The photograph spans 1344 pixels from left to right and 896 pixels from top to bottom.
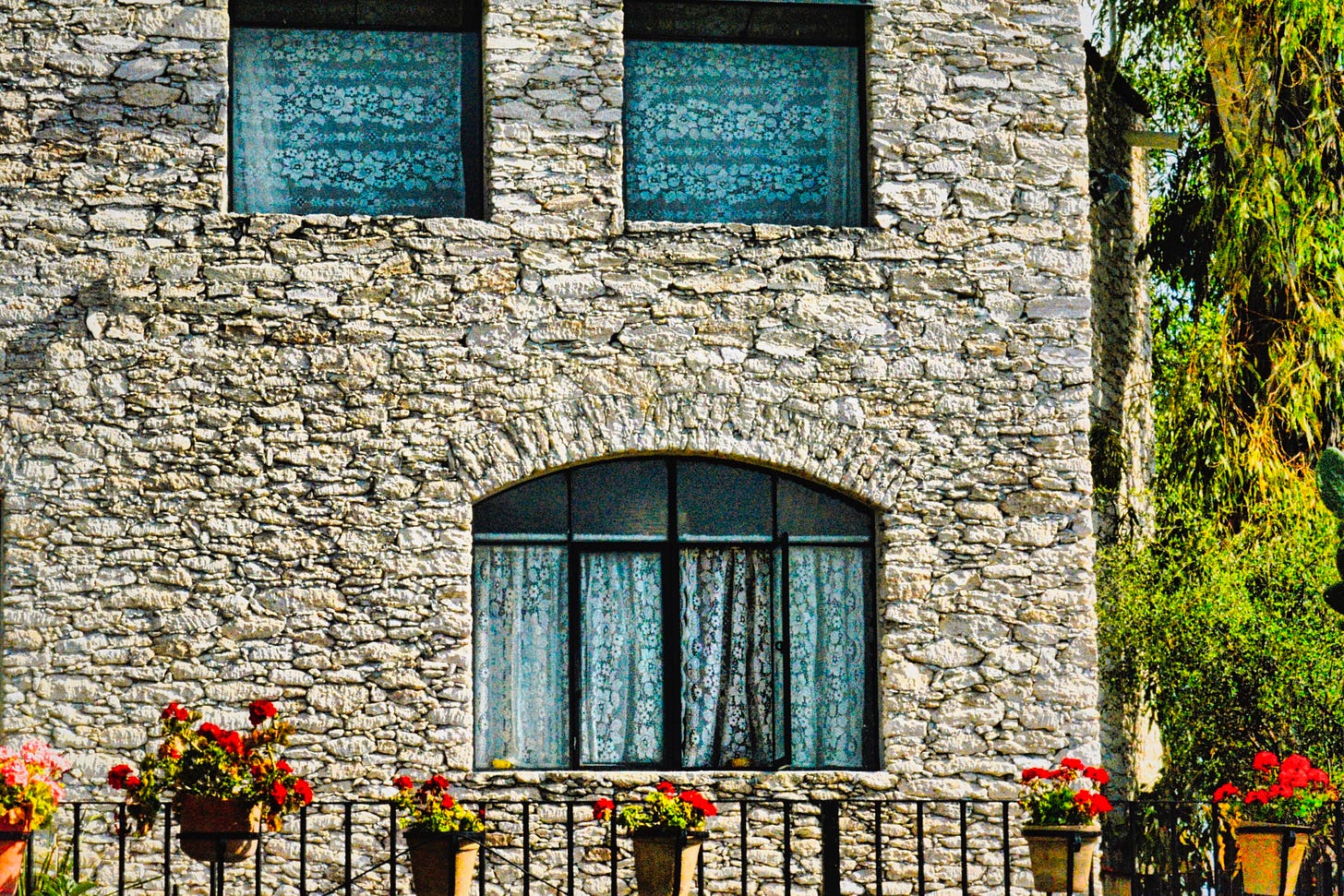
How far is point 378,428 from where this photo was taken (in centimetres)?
984

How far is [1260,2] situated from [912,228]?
4234mm

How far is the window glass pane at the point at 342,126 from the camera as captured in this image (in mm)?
10148

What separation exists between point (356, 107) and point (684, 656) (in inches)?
146

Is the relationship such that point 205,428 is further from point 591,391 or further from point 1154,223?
point 1154,223

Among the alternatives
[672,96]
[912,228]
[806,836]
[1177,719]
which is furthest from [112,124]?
[1177,719]

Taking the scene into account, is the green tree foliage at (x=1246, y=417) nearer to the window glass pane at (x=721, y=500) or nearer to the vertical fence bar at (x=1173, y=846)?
the window glass pane at (x=721, y=500)

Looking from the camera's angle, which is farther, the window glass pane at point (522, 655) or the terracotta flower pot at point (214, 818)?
the window glass pane at point (522, 655)

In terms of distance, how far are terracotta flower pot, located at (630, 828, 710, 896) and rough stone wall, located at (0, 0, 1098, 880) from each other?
183cm

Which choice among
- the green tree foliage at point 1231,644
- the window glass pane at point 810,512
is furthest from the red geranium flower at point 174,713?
the green tree foliage at point 1231,644

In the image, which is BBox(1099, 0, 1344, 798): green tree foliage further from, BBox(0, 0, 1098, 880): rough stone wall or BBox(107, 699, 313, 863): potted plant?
BBox(107, 699, 313, 863): potted plant

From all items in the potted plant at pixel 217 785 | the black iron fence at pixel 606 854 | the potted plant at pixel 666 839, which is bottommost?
the black iron fence at pixel 606 854

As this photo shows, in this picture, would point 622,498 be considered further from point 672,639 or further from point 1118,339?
point 1118,339

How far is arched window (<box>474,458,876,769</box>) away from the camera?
9938 mm

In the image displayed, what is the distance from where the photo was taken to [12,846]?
22.3 feet
